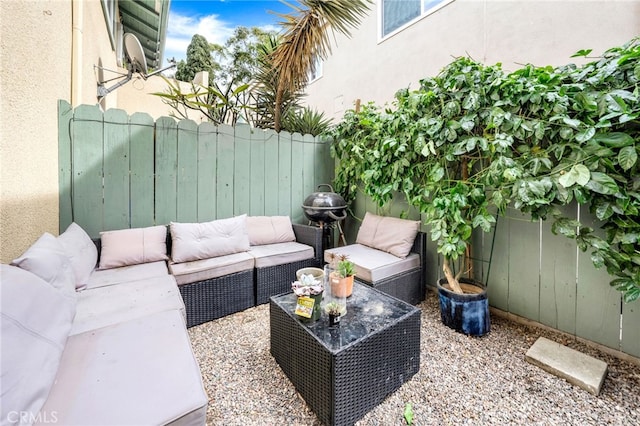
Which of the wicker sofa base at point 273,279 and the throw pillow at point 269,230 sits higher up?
the throw pillow at point 269,230

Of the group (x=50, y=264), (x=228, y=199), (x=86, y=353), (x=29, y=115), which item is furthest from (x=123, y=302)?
(x=228, y=199)

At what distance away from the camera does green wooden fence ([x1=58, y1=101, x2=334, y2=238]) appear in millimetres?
2537

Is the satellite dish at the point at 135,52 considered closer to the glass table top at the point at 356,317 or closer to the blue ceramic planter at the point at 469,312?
the glass table top at the point at 356,317

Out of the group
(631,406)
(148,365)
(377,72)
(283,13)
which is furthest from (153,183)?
(377,72)

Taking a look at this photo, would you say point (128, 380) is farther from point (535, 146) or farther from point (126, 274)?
point (535, 146)

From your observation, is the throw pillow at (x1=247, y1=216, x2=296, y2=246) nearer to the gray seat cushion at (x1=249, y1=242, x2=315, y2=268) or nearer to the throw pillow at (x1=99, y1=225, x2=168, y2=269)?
the gray seat cushion at (x1=249, y1=242, x2=315, y2=268)

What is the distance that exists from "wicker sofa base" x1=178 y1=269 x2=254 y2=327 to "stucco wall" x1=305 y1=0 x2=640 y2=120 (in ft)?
10.9

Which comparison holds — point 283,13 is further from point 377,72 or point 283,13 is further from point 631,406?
point 631,406

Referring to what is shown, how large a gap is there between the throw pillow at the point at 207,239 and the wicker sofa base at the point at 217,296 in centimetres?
31

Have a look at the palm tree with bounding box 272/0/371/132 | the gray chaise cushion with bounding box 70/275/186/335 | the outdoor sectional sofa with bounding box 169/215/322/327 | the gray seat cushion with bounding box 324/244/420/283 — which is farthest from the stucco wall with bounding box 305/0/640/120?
the gray chaise cushion with bounding box 70/275/186/335

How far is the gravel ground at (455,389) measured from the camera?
1488 millimetres

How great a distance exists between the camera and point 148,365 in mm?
1167

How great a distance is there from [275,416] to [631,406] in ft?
6.92

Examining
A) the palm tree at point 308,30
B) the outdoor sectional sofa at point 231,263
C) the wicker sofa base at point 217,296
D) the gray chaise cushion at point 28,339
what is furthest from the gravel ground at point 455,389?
the palm tree at point 308,30
